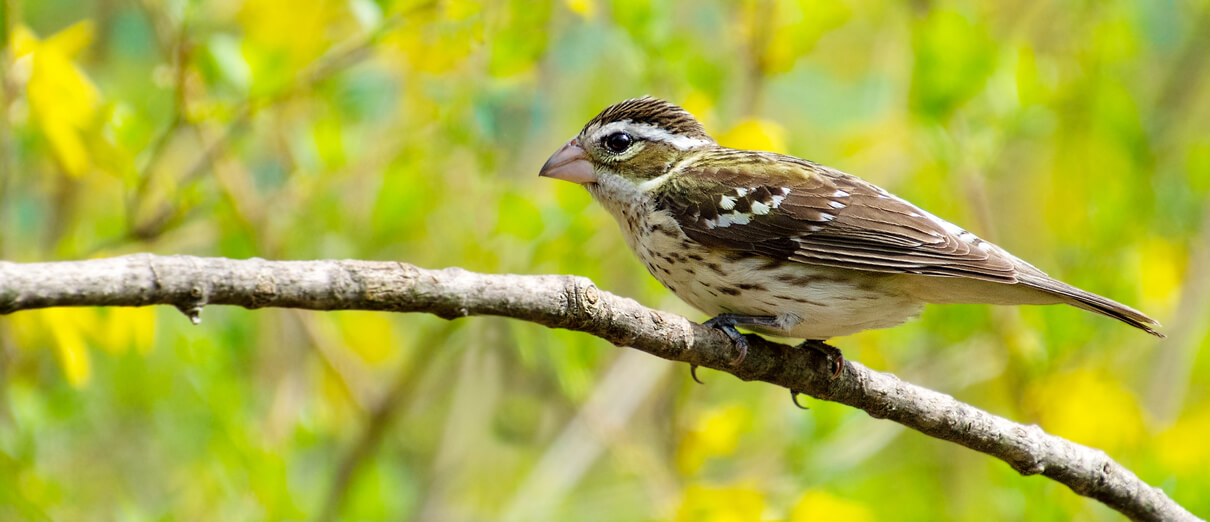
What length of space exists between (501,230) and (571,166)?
375mm

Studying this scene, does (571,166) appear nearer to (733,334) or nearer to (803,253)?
(803,253)

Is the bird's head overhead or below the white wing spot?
overhead

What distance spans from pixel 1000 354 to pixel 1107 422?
2.27 feet

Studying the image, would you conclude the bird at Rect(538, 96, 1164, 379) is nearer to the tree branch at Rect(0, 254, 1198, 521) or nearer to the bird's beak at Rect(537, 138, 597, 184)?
the bird's beak at Rect(537, 138, 597, 184)

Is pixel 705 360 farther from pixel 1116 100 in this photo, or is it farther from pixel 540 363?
pixel 1116 100

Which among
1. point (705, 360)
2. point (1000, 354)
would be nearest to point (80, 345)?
point (705, 360)

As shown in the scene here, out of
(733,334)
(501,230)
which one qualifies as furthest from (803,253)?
(501,230)

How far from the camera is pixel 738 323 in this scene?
3.29 m

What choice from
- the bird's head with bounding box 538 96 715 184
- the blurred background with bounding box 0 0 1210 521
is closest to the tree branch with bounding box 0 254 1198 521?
the bird's head with bounding box 538 96 715 184

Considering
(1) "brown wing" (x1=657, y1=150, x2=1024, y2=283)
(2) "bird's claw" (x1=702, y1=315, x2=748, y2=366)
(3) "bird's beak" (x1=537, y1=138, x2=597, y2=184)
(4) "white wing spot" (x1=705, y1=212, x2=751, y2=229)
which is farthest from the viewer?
(3) "bird's beak" (x1=537, y1=138, x2=597, y2=184)

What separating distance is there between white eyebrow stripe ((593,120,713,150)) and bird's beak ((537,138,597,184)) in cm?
9

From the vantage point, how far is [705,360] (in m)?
2.75

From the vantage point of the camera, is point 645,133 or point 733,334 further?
point 645,133

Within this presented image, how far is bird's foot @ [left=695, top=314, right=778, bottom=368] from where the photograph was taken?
2.91 m
